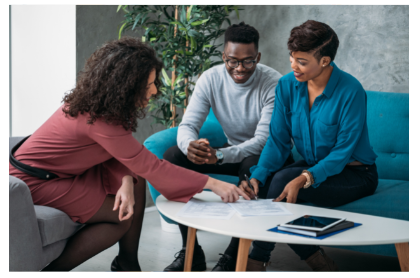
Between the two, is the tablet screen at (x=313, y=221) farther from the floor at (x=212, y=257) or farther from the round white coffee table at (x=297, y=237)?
the floor at (x=212, y=257)

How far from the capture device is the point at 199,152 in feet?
6.82

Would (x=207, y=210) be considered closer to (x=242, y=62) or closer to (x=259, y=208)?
(x=259, y=208)

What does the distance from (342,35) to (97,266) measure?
88.6 inches

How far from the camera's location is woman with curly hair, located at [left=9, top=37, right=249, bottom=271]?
146cm

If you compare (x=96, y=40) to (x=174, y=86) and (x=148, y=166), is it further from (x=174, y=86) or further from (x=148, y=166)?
(x=148, y=166)

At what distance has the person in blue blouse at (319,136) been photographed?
175 cm

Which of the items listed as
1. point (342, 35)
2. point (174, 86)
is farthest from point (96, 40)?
point (342, 35)

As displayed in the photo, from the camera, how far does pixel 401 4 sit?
8.57 feet

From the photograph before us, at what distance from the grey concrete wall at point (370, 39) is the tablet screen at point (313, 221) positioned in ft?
5.83

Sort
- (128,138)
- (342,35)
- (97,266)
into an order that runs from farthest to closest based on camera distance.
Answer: (342,35) < (97,266) < (128,138)

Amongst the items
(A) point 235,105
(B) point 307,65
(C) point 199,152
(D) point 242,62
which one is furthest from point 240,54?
(C) point 199,152

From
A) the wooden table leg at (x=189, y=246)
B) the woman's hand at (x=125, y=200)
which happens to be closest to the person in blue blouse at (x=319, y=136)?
the wooden table leg at (x=189, y=246)

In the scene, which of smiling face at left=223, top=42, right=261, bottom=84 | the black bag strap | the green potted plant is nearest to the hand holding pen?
smiling face at left=223, top=42, right=261, bottom=84

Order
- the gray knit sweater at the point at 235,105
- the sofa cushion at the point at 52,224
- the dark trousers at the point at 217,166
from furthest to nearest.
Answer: the gray knit sweater at the point at 235,105 < the dark trousers at the point at 217,166 < the sofa cushion at the point at 52,224
